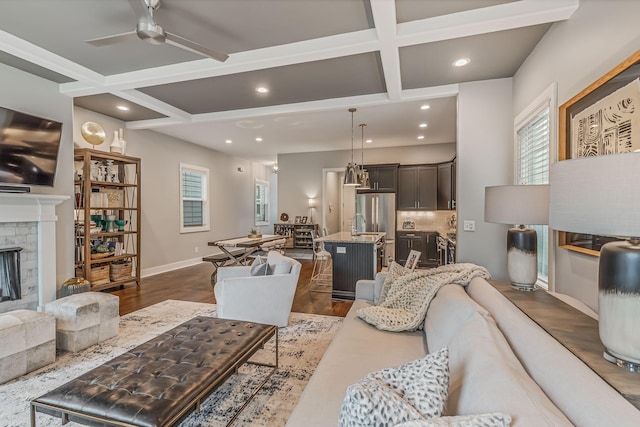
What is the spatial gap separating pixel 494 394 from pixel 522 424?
0.15 meters

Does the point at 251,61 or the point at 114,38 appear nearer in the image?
the point at 114,38

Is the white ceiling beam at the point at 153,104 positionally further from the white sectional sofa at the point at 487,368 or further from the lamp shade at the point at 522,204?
the lamp shade at the point at 522,204

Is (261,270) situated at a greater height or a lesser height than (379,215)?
lesser

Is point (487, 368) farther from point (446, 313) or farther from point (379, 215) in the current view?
point (379, 215)

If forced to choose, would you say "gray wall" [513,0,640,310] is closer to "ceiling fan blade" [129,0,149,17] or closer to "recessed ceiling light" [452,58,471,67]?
"recessed ceiling light" [452,58,471,67]

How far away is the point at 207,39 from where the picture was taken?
274 centimetres

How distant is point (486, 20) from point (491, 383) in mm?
2561

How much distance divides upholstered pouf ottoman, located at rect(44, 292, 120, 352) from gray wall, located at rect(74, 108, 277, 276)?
118 inches

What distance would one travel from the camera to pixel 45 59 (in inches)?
119

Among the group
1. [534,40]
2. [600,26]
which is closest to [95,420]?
[600,26]

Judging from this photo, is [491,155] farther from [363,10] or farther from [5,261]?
[5,261]

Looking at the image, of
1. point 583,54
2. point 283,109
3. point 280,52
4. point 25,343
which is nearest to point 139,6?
point 280,52

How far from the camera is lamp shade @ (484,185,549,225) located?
188cm

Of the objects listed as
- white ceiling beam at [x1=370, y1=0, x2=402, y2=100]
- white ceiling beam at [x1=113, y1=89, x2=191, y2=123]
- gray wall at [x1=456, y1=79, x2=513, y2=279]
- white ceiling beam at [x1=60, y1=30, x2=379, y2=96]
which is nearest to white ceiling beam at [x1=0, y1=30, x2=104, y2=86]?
white ceiling beam at [x1=60, y1=30, x2=379, y2=96]
